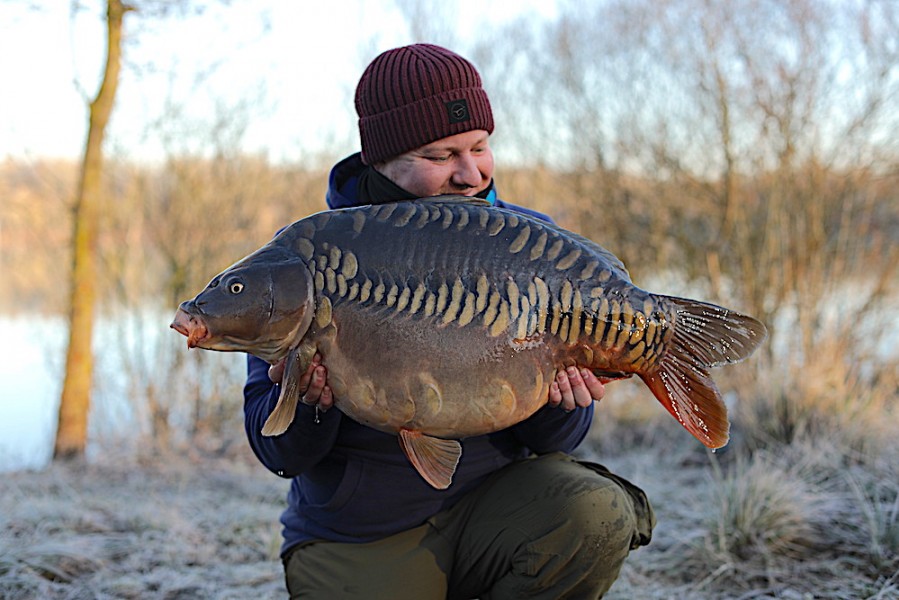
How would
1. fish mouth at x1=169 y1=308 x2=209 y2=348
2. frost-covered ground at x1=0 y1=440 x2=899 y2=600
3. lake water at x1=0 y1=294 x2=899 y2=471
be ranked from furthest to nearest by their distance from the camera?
lake water at x1=0 y1=294 x2=899 y2=471
frost-covered ground at x1=0 y1=440 x2=899 y2=600
fish mouth at x1=169 y1=308 x2=209 y2=348

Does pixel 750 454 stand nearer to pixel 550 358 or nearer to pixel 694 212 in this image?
pixel 550 358

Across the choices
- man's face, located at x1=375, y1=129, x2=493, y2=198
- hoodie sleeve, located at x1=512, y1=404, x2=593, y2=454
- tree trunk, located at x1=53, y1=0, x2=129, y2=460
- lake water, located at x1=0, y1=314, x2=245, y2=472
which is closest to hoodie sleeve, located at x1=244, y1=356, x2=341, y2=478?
hoodie sleeve, located at x1=512, y1=404, x2=593, y2=454

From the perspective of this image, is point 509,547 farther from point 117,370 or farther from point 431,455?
point 117,370

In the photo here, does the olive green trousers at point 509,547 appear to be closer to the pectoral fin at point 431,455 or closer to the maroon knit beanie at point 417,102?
the pectoral fin at point 431,455

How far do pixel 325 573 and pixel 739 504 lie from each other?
150 centimetres

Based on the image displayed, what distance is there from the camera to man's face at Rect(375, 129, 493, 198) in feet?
6.35

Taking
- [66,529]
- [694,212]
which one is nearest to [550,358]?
[66,529]

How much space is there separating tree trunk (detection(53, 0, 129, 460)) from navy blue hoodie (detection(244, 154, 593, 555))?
3.42 meters

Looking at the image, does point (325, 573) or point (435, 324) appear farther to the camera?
point (325, 573)

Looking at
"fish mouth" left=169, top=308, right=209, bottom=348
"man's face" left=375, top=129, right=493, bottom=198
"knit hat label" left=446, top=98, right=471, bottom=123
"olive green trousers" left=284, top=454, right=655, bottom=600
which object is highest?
"knit hat label" left=446, top=98, right=471, bottom=123

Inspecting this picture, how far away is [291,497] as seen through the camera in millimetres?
2092

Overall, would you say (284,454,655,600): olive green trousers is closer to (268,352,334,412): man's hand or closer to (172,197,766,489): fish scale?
(172,197,766,489): fish scale

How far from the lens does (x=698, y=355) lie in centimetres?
159

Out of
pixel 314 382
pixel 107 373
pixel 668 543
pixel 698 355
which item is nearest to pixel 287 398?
pixel 314 382
